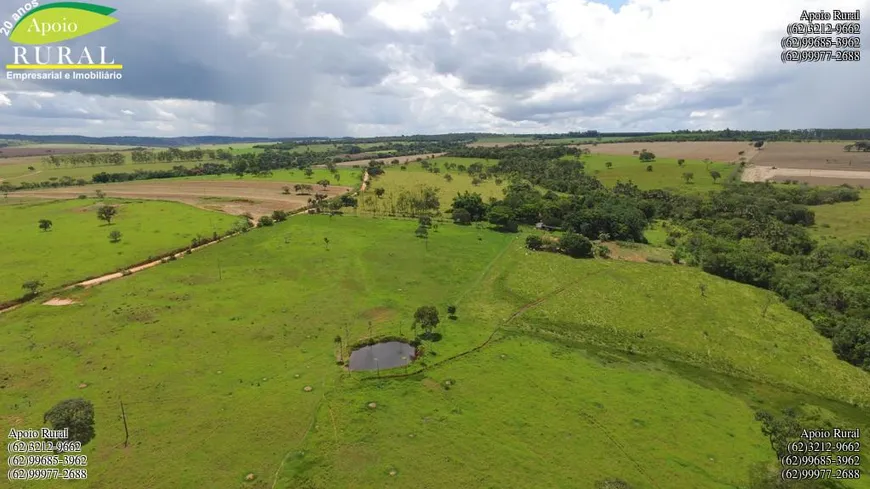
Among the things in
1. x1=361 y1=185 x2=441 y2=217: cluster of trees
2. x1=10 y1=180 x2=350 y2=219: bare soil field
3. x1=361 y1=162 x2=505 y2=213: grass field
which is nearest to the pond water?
x1=361 y1=185 x2=441 y2=217: cluster of trees

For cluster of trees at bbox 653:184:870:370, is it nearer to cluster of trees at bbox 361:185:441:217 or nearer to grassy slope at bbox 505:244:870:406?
grassy slope at bbox 505:244:870:406

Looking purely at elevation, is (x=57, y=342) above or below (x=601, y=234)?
below

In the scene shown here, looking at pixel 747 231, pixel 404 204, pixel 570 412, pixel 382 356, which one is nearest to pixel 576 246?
pixel 747 231

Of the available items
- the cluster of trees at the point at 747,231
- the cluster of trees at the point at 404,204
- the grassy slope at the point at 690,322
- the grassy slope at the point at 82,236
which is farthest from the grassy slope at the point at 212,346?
the cluster of trees at the point at 404,204

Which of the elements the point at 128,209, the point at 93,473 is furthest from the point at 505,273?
the point at 128,209

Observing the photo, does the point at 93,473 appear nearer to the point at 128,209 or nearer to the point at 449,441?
the point at 449,441
